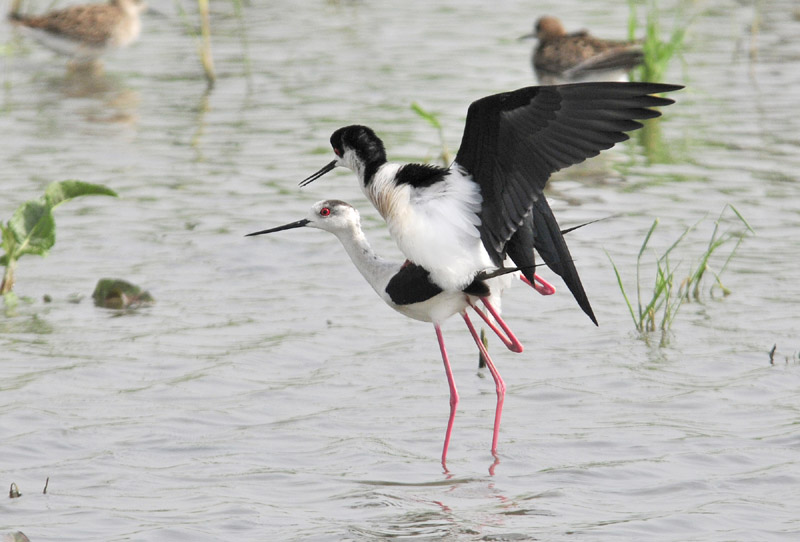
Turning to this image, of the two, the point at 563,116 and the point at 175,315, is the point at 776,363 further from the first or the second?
the point at 175,315

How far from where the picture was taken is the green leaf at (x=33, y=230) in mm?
6680

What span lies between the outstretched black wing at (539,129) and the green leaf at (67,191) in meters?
2.63

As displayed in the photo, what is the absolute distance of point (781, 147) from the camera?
9.23 m

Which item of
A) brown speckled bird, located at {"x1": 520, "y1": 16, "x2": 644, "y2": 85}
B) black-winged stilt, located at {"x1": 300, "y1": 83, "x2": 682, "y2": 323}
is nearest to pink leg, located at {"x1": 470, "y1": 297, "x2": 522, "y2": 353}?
black-winged stilt, located at {"x1": 300, "y1": 83, "x2": 682, "y2": 323}

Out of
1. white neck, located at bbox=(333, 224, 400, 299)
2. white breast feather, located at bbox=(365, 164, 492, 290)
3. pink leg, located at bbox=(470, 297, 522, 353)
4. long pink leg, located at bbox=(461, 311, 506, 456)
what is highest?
white breast feather, located at bbox=(365, 164, 492, 290)

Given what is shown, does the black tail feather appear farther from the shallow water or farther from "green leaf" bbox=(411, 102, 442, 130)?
"green leaf" bbox=(411, 102, 442, 130)

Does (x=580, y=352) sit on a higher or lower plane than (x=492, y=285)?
lower

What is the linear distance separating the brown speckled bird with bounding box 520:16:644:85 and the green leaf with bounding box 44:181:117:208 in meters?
5.00

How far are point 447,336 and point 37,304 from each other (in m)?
2.16

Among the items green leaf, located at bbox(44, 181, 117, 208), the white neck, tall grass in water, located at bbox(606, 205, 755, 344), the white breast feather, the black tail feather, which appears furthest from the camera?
green leaf, located at bbox(44, 181, 117, 208)

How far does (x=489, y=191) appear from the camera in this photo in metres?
4.73

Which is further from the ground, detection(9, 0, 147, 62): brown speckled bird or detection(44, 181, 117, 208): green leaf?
detection(44, 181, 117, 208): green leaf

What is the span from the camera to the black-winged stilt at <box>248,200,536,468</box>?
16.7 ft

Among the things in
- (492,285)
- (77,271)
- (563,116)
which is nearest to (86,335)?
(77,271)
